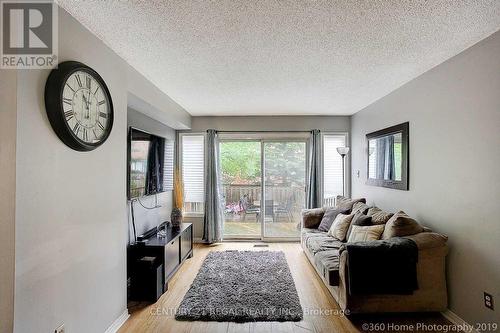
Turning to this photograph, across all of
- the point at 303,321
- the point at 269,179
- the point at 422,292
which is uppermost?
the point at 269,179

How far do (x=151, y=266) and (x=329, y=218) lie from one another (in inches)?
108

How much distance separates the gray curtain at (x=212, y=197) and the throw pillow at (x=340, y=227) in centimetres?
222

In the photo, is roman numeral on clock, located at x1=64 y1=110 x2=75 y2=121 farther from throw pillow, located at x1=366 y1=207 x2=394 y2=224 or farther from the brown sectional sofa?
throw pillow, located at x1=366 y1=207 x2=394 y2=224

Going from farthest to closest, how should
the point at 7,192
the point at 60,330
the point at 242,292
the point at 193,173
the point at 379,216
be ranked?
1. the point at 193,173
2. the point at 379,216
3. the point at 242,292
4. the point at 60,330
5. the point at 7,192

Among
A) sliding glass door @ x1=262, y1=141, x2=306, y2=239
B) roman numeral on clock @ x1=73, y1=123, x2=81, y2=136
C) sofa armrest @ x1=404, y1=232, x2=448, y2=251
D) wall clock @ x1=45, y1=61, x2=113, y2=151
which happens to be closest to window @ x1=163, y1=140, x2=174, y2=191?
sliding glass door @ x1=262, y1=141, x2=306, y2=239

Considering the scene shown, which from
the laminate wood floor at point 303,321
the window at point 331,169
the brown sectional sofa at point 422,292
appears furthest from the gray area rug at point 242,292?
the window at point 331,169

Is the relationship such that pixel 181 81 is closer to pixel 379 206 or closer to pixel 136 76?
pixel 136 76

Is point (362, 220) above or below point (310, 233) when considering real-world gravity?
above

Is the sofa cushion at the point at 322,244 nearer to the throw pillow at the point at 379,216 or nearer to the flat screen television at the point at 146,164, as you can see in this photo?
the throw pillow at the point at 379,216

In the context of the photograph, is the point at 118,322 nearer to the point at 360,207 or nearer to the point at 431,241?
the point at 431,241

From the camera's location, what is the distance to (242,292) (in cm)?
299

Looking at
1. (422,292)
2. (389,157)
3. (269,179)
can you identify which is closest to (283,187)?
(269,179)

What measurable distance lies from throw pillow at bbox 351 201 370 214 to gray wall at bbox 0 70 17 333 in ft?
12.1

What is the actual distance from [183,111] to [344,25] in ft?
10.9
